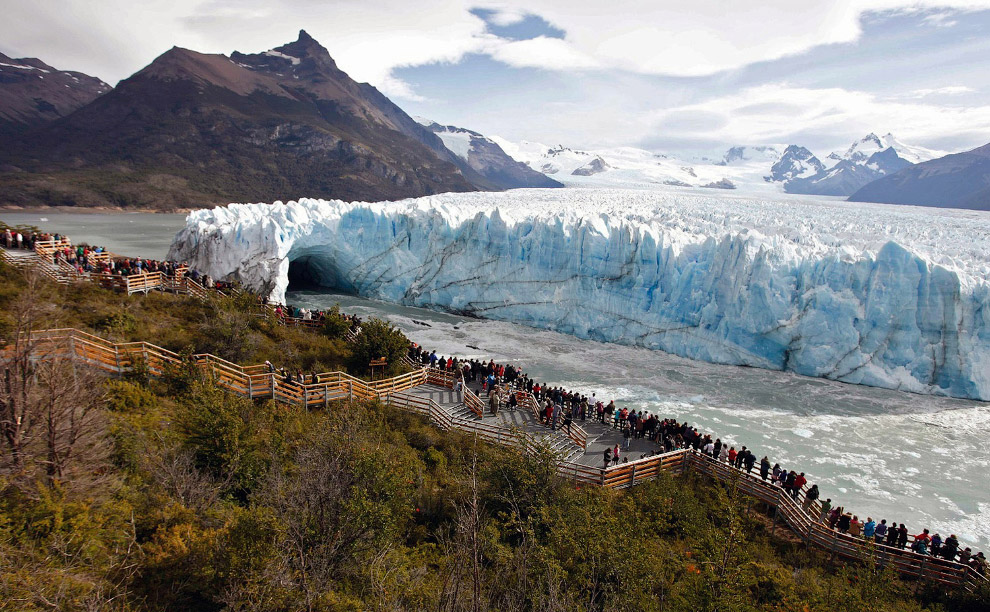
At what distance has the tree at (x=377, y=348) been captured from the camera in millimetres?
13305

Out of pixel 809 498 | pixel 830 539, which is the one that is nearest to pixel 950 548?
pixel 830 539

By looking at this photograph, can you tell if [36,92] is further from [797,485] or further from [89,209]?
[797,485]

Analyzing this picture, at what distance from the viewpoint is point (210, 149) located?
90.3 m

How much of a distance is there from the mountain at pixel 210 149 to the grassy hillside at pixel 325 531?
76.2 meters

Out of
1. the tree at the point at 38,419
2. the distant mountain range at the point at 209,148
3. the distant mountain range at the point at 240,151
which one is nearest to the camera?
the tree at the point at 38,419

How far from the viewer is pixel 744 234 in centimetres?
2033

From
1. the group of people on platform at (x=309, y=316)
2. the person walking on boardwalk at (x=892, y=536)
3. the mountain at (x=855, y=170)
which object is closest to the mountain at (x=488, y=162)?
the mountain at (x=855, y=170)

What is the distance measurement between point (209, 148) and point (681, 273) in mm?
94126

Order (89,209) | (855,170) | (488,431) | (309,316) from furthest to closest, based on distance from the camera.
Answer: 1. (855,170)
2. (89,209)
3. (309,316)
4. (488,431)

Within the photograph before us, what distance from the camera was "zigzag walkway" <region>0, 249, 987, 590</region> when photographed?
8.05m

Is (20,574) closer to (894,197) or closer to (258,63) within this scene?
(894,197)

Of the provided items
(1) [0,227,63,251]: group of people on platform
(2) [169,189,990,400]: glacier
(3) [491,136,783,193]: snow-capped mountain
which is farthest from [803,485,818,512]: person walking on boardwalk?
(3) [491,136,783,193]: snow-capped mountain

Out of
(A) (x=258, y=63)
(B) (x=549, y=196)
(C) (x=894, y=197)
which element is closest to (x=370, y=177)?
(B) (x=549, y=196)

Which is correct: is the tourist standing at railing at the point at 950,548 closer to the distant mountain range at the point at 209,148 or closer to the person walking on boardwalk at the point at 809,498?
the person walking on boardwalk at the point at 809,498
